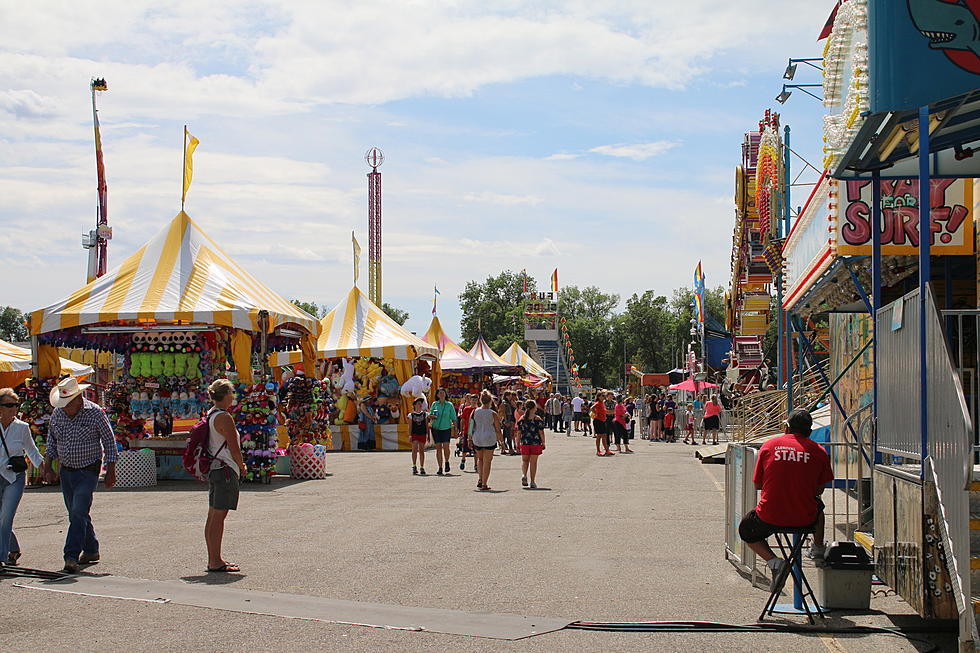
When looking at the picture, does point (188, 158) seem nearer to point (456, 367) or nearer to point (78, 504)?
point (78, 504)

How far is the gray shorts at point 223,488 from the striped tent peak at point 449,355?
3207cm

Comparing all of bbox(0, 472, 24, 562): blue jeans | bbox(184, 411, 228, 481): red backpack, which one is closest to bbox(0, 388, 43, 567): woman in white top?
bbox(0, 472, 24, 562): blue jeans

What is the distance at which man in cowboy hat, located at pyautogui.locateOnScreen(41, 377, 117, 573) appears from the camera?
9.27 meters

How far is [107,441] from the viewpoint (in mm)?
9539

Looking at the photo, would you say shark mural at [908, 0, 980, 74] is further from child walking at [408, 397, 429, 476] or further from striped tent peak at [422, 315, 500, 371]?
striped tent peak at [422, 315, 500, 371]

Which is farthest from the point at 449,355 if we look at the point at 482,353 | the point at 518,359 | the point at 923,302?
the point at 923,302

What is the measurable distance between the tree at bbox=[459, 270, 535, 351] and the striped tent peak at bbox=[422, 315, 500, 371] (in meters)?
91.4

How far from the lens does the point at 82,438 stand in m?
9.33

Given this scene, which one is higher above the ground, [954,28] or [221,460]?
[954,28]

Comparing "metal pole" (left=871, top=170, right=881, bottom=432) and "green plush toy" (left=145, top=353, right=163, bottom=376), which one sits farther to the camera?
"green plush toy" (left=145, top=353, right=163, bottom=376)

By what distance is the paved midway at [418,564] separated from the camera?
6754mm

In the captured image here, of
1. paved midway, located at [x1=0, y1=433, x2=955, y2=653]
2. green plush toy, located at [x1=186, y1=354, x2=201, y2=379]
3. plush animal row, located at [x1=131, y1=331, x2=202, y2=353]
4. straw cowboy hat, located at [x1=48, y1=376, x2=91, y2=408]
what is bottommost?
paved midway, located at [x1=0, y1=433, x2=955, y2=653]

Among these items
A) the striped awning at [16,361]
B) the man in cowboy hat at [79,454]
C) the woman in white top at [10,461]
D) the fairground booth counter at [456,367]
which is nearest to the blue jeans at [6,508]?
the woman in white top at [10,461]

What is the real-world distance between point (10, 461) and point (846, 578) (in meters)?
7.07
